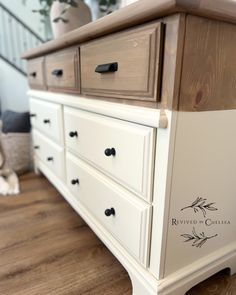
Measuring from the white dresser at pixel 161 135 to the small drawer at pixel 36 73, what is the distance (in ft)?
1.35

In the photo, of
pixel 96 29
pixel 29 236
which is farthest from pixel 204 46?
pixel 29 236

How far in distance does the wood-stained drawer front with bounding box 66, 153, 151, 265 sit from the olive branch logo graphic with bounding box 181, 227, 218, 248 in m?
0.12

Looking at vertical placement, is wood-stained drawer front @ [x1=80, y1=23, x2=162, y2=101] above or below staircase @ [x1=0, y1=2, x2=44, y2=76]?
below

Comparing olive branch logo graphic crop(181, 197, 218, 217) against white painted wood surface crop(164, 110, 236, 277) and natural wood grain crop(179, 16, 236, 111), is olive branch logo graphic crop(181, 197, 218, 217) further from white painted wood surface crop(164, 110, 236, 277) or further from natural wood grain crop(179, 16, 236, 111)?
natural wood grain crop(179, 16, 236, 111)

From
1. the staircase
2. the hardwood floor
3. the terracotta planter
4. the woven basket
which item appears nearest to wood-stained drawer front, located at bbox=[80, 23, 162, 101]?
the terracotta planter

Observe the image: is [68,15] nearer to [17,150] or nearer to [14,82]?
[17,150]

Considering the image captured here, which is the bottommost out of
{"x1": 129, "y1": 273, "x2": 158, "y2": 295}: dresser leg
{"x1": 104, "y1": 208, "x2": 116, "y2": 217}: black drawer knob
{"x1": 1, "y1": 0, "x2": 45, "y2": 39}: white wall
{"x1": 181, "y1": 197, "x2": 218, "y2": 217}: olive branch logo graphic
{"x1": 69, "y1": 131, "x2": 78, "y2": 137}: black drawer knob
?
{"x1": 129, "y1": 273, "x2": 158, "y2": 295}: dresser leg

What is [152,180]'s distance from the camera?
612 millimetres

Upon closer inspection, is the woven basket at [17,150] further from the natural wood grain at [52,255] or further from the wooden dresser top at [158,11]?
the wooden dresser top at [158,11]

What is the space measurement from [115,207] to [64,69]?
2.01ft

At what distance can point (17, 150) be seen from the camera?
5.57 feet

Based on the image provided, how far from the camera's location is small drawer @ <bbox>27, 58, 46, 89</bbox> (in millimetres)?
1271

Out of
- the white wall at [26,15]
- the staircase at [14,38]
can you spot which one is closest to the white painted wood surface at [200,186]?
the staircase at [14,38]

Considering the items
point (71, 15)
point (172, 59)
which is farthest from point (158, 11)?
point (71, 15)
